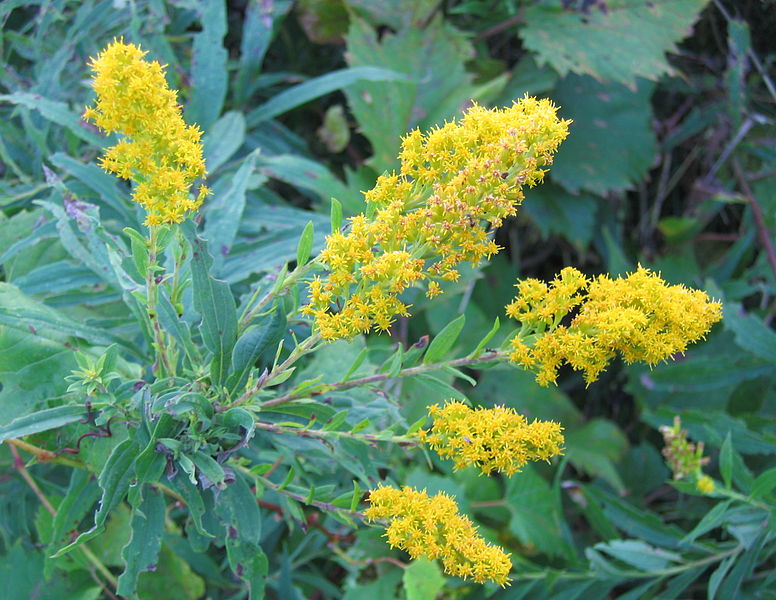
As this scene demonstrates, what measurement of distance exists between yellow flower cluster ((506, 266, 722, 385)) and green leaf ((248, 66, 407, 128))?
1.53m

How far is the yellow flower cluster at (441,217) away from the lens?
126 cm

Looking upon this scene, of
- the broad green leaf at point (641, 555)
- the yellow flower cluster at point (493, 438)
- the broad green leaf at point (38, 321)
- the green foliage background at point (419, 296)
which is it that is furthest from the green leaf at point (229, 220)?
the broad green leaf at point (641, 555)

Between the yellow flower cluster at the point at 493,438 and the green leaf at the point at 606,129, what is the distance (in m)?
2.08

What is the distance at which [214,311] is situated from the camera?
1458 mm

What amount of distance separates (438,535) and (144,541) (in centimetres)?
65

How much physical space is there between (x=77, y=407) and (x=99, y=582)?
0.80 m

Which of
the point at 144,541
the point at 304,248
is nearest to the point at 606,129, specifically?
the point at 304,248

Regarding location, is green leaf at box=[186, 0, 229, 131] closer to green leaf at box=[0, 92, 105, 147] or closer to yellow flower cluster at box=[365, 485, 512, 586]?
green leaf at box=[0, 92, 105, 147]

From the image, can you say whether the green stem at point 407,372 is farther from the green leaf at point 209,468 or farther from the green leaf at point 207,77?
the green leaf at point 207,77

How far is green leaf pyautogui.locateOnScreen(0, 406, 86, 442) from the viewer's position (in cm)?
140

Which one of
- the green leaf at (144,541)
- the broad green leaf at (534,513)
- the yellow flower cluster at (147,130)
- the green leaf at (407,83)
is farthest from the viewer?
the green leaf at (407,83)

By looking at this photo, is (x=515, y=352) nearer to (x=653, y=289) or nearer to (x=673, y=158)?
(x=653, y=289)

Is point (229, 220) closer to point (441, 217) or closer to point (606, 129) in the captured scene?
point (441, 217)

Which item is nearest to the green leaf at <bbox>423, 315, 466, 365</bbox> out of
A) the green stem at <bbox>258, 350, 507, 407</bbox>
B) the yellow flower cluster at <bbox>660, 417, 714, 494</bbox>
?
the green stem at <bbox>258, 350, 507, 407</bbox>
